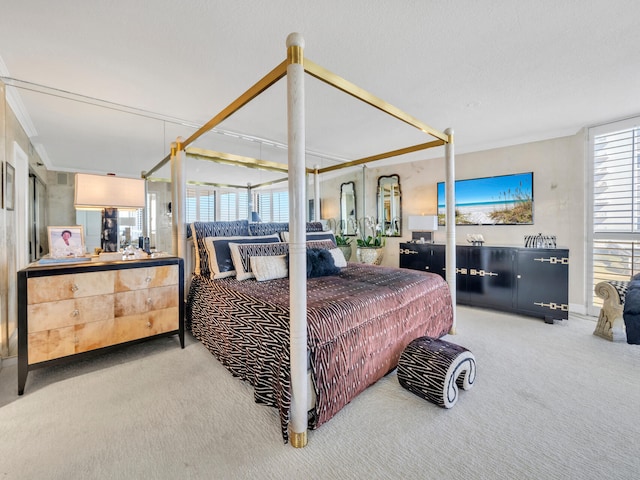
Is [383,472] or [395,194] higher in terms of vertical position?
[395,194]

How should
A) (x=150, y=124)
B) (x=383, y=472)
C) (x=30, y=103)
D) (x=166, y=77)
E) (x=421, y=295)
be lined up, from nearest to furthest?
(x=383, y=472)
(x=166, y=77)
(x=421, y=295)
(x=30, y=103)
(x=150, y=124)

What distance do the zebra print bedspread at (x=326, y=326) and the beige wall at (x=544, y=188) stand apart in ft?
6.78

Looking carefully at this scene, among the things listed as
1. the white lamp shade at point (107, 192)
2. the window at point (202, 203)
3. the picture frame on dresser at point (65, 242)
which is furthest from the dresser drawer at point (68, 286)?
the window at point (202, 203)

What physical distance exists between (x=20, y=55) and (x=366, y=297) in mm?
3001

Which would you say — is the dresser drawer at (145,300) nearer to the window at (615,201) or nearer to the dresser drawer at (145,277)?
the dresser drawer at (145,277)

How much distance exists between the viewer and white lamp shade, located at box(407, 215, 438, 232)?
4297mm

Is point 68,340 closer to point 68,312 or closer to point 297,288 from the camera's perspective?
point 68,312

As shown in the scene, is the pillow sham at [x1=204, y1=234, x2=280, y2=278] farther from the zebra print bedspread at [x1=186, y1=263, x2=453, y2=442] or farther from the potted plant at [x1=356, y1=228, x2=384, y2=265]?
the potted plant at [x1=356, y1=228, x2=384, y2=265]

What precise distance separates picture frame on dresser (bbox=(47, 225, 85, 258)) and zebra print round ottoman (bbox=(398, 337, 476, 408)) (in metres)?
2.77

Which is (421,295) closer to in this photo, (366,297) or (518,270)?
(366,297)

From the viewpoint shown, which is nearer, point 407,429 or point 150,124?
point 407,429

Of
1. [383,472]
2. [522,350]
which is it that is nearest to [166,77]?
[383,472]

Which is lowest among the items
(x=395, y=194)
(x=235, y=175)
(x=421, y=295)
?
(x=421, y=295)

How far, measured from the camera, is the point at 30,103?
2695 mm
